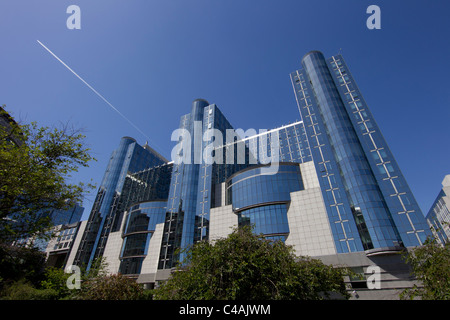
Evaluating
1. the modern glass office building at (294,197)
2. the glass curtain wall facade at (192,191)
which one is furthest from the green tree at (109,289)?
the glass curtain wall facade at (192,191)

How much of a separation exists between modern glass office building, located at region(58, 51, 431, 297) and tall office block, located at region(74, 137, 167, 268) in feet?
1.42

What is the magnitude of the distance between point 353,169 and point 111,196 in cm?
8208

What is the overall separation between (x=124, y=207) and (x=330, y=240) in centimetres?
7002

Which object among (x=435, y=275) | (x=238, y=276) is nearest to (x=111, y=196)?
(x=238, y=276)

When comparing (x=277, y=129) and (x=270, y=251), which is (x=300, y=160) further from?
(x=270, y=251)

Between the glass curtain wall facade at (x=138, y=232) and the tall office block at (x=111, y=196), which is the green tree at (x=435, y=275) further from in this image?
the tall office block at (x=111, y=196)

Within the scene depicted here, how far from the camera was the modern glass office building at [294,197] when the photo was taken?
35.9 metres

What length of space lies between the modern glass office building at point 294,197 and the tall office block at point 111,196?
434 mm

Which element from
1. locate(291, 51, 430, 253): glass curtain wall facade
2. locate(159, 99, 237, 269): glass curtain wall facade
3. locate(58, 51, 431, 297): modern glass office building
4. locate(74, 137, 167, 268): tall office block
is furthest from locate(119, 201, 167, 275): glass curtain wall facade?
locate(291, 51, 430, 253): glass curtain wall facade

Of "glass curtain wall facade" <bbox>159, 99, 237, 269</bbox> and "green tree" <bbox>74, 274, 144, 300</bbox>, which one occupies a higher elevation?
"glass curtain wall facade" <bbox>159, 99, 237, 269</bbox>

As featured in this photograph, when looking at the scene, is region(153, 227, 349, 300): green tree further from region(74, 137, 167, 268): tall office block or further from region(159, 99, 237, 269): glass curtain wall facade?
region(74, 137, 167, 268): tall office block

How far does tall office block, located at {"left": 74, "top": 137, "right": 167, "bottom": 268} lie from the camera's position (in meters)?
71.4

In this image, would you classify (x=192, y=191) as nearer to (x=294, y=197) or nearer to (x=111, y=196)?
(x=294, y=197)

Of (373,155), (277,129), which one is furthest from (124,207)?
(373,155)
